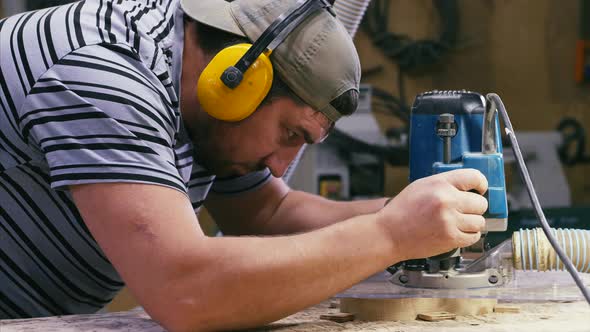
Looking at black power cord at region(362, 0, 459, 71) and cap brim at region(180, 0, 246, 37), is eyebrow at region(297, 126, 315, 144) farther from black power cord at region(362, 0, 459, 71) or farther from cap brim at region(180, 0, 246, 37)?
black power cord at region(362, 0, 459, 71)

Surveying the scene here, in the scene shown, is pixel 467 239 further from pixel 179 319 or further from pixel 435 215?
pixel 179 319

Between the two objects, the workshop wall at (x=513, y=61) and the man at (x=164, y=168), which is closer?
the man at (x=164, y=168)

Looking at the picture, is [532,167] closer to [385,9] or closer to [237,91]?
[385,9]

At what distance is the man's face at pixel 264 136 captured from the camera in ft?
3.97

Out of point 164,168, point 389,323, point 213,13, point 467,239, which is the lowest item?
point 389,323

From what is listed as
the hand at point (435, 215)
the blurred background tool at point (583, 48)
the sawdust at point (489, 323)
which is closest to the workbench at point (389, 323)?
the sawdust at point (489, 323)

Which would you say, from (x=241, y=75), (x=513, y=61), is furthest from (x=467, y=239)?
(x=513, y=61)

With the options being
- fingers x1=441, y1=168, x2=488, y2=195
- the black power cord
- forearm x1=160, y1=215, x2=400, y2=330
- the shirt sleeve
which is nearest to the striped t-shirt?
the shirt sleeve

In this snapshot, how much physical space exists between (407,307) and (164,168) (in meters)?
0.42

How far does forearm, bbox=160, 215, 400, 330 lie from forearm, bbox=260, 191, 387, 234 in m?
0.58

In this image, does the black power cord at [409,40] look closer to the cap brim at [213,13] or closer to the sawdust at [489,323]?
the cap brim at [213,13]

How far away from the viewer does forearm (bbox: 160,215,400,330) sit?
0.98 m

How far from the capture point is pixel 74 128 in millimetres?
992

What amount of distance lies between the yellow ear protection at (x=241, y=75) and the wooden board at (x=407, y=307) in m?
0.35
